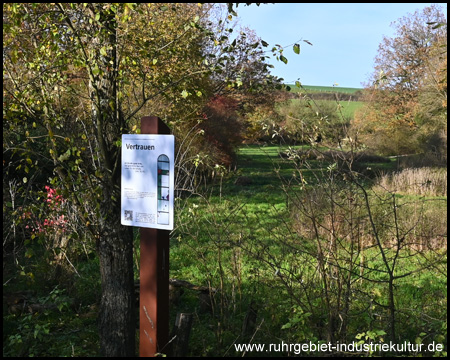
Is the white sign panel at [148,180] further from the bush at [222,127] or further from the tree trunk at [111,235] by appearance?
the bush at [222,127]

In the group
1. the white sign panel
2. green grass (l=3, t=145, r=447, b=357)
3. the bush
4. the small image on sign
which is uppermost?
the bush

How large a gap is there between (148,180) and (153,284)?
75 cm

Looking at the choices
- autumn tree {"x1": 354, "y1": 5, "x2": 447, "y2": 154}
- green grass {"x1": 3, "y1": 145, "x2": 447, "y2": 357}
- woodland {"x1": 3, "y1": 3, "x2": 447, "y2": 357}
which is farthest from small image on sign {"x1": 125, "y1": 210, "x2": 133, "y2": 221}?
autumn tree {"x1": 354, "y1": 5, "x2": 447, "y2": 154}

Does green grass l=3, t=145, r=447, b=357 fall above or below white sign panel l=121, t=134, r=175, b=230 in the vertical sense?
below

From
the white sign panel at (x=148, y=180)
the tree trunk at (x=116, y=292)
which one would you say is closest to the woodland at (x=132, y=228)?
the tree trunk at (x=116, y=292)

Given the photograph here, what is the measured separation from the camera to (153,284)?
11.9 ft

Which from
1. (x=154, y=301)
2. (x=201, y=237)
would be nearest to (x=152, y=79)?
(x=154, y=301)

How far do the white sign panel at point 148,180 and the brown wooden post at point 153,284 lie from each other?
89mm

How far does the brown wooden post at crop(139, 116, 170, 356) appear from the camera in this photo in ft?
11.9

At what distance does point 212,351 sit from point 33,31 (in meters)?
3.34

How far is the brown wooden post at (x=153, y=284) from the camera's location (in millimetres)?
3629

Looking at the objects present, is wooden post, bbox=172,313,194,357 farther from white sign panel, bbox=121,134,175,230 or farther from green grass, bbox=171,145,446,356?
white sign panel, bbox=121,134,175,230

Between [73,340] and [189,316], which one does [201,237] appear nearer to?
[73,340]

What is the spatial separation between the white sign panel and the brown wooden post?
89 millimetres
